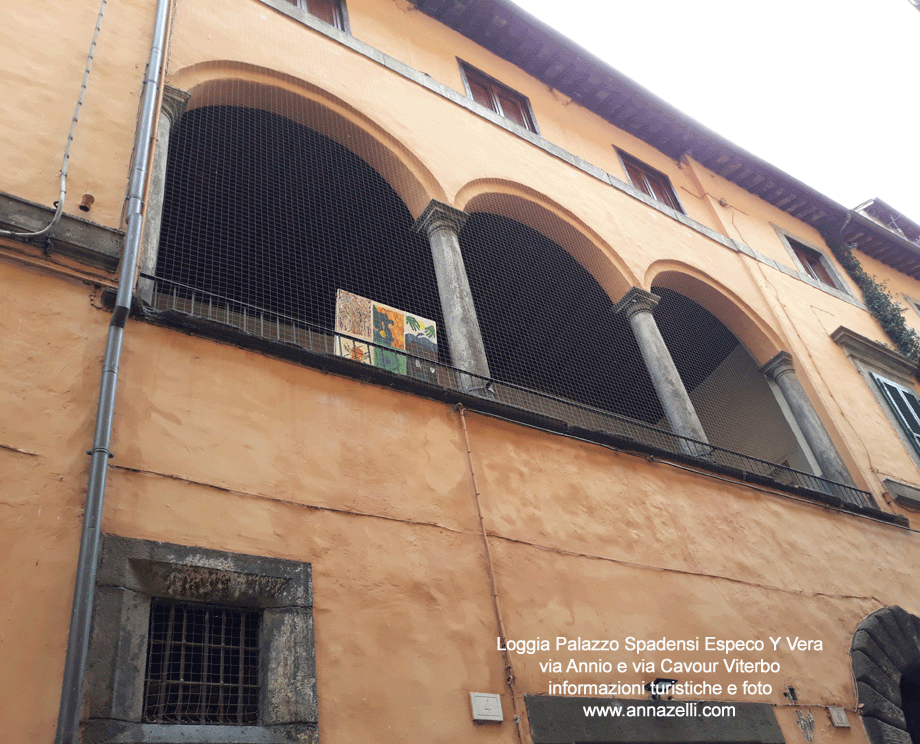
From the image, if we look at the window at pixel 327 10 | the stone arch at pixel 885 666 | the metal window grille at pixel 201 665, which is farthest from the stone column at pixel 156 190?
the stone arch at pixel 885 666

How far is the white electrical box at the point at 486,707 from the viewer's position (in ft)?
11.2

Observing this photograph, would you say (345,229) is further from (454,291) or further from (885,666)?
(885,666)

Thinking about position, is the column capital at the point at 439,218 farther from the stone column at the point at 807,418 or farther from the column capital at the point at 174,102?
the stone column at the point at 807,418

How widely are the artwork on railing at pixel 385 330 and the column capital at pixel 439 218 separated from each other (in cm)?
80

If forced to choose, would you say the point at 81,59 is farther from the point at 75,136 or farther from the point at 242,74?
the point at 242,74

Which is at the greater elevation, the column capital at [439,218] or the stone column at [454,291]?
the column capital at [439,218]

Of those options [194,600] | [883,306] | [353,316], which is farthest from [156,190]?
[883,306]

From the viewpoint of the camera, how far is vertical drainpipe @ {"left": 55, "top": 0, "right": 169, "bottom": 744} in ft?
8.07

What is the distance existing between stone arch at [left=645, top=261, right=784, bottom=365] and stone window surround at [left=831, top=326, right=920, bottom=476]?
4.17 feet

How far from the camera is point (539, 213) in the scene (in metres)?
7.55

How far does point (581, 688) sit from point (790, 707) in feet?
5.81

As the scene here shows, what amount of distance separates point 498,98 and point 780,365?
15.0 feet

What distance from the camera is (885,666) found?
218 inches

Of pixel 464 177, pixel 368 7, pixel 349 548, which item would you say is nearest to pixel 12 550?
pixel 349 548
